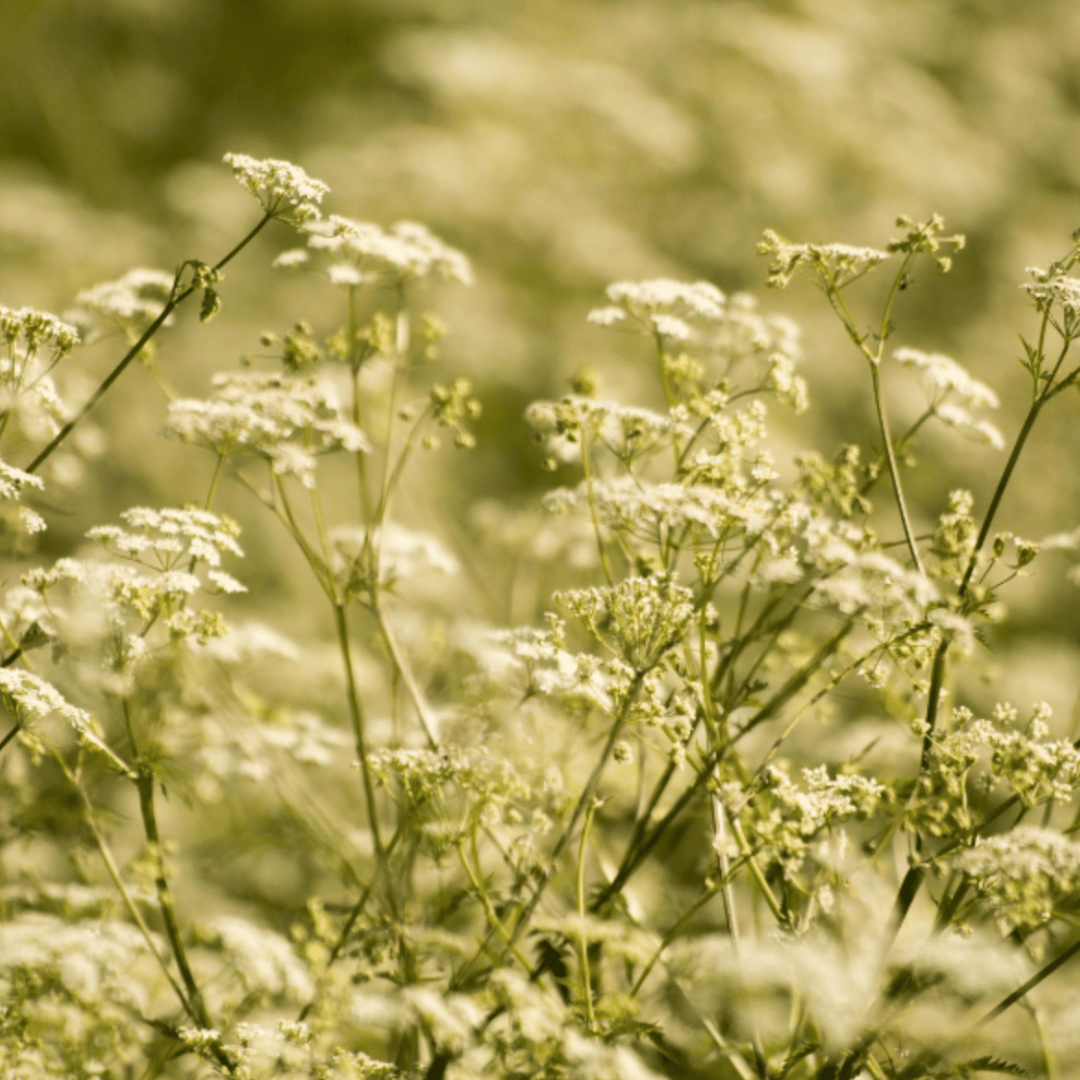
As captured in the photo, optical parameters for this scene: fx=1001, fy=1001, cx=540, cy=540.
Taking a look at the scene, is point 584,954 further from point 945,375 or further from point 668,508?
point 945,375

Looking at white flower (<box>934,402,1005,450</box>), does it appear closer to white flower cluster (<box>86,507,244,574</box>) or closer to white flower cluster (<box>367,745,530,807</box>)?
white flower cluster (<box>367,745,530,807</box>)

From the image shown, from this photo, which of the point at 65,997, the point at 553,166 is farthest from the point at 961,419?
the point at 553,166

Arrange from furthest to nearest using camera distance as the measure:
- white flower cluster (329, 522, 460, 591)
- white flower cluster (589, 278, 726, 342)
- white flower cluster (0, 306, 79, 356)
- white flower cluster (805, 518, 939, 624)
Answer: white flower cluster (329, 522, 460, 591)
white flower cluster (589, 278, 726, 342)
white flower cluster (0, 306, 79, 356)
white flower cluster (805, 518, 939, 624)

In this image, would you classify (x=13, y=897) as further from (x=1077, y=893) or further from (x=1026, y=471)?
(x=1026, y=471)

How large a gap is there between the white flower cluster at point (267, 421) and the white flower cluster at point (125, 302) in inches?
8.3

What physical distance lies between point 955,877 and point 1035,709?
0.96 ft

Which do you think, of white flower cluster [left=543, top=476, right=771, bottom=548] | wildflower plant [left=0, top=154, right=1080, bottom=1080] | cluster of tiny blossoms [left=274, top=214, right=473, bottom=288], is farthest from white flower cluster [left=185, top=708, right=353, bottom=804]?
cluster of tiny blossoms [left=274, top=214, right=473, bottom=288]

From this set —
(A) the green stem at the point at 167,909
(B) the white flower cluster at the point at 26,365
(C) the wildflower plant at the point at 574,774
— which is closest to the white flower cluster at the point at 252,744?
(C) the wildflower plant at the point at 574,774

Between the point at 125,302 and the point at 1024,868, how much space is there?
1702mm

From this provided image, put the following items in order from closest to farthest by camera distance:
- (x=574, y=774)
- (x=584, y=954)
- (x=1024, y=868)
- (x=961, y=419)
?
(x=1024, y=868)
(x=584, y=954)
(x=961, y=419)
(x=574, y=774)

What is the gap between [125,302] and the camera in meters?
1.82

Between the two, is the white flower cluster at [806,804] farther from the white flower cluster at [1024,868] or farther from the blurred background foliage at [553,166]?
the blurred background foliage at [553,166]

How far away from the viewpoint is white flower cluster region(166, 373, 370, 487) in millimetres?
1614

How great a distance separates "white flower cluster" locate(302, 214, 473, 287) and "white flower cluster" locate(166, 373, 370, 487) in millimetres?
245
